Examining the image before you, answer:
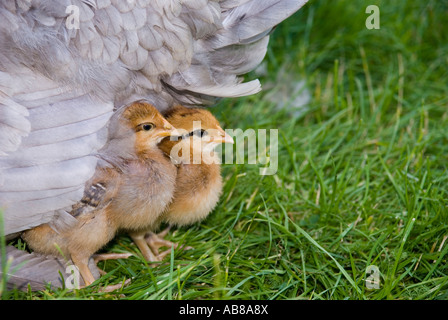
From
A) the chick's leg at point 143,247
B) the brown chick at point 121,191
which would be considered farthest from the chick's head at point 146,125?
the chick's leg at point 143,247

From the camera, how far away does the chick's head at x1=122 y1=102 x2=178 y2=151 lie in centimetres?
196

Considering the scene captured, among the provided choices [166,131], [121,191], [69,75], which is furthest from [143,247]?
[69,75]

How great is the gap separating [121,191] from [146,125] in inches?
9.5

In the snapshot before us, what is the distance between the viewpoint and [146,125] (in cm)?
200

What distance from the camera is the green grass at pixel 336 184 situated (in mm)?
2051

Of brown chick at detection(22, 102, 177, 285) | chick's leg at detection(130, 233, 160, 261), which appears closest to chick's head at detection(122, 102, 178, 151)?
brown chick at detection(22, 102, 177, 285)

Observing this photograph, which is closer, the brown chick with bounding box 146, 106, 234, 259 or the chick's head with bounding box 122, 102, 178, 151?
the chick's head with bounding box 122, 102, 178, 151

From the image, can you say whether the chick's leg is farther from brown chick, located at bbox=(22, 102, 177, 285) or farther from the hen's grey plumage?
the hen's grey plumage

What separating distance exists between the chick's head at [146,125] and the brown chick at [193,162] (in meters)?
0.08

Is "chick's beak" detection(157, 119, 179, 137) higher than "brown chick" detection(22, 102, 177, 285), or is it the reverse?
"chick's beak" detection(157, 119, 179, 137)

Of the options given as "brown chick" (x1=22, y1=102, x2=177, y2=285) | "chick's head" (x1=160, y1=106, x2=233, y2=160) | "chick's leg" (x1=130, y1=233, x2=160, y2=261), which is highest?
"chick's head" (x1=160, y1=106, x2=233, y2=160)

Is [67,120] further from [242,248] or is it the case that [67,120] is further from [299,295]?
[299,295]
